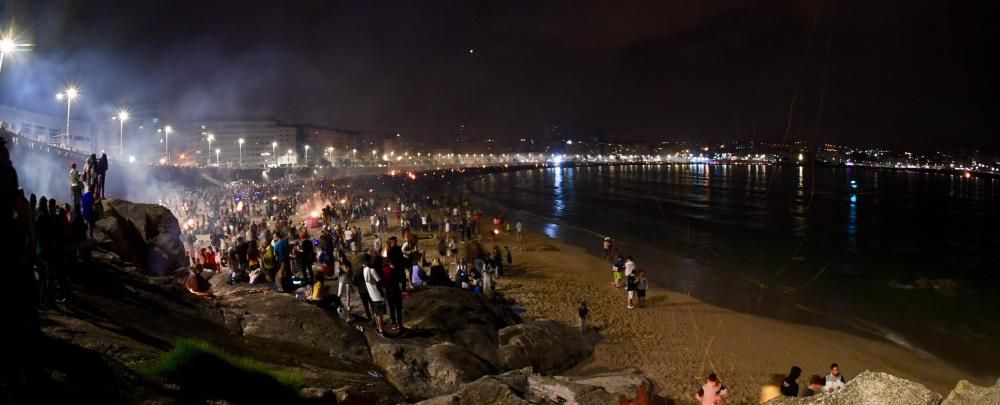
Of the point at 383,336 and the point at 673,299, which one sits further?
the point at 673,299

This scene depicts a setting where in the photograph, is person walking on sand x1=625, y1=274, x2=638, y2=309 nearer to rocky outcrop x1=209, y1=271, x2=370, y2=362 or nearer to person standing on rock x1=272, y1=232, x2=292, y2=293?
person standing on rock x1=272, y1=232, x2=292, y2=293

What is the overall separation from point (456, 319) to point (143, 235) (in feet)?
33.1

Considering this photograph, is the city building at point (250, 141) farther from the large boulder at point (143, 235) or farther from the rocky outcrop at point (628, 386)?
the rocky outcrop at point (628, 386)

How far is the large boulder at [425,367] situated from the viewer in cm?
843

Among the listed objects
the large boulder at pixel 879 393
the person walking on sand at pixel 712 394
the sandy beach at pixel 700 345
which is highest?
the large boulder at pixel 879 393

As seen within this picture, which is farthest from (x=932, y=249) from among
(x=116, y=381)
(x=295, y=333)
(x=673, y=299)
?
(x=116, y=381)

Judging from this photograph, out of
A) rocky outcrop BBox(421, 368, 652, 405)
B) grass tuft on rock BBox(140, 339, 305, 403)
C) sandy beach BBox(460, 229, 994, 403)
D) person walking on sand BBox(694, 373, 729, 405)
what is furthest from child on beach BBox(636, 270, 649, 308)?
grass tuft on rock BBox(140, 339, 305, 403)

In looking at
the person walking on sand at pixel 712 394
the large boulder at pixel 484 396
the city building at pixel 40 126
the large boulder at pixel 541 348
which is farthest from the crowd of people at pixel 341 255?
the city building at pixel 40 126

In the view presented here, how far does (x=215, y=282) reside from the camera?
45.8 feet

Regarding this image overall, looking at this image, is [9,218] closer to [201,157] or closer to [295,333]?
[295,333]

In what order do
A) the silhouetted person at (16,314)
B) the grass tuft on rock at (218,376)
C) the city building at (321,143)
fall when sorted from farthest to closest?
1. the city building at (321,143)
2. the grass tuft on rock at (218,376)
3. the silhouetted person at (16,314)

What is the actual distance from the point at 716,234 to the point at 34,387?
4175cm

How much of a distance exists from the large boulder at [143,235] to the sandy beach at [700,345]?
10237 mm

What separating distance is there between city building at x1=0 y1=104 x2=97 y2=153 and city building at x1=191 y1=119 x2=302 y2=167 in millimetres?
75197
